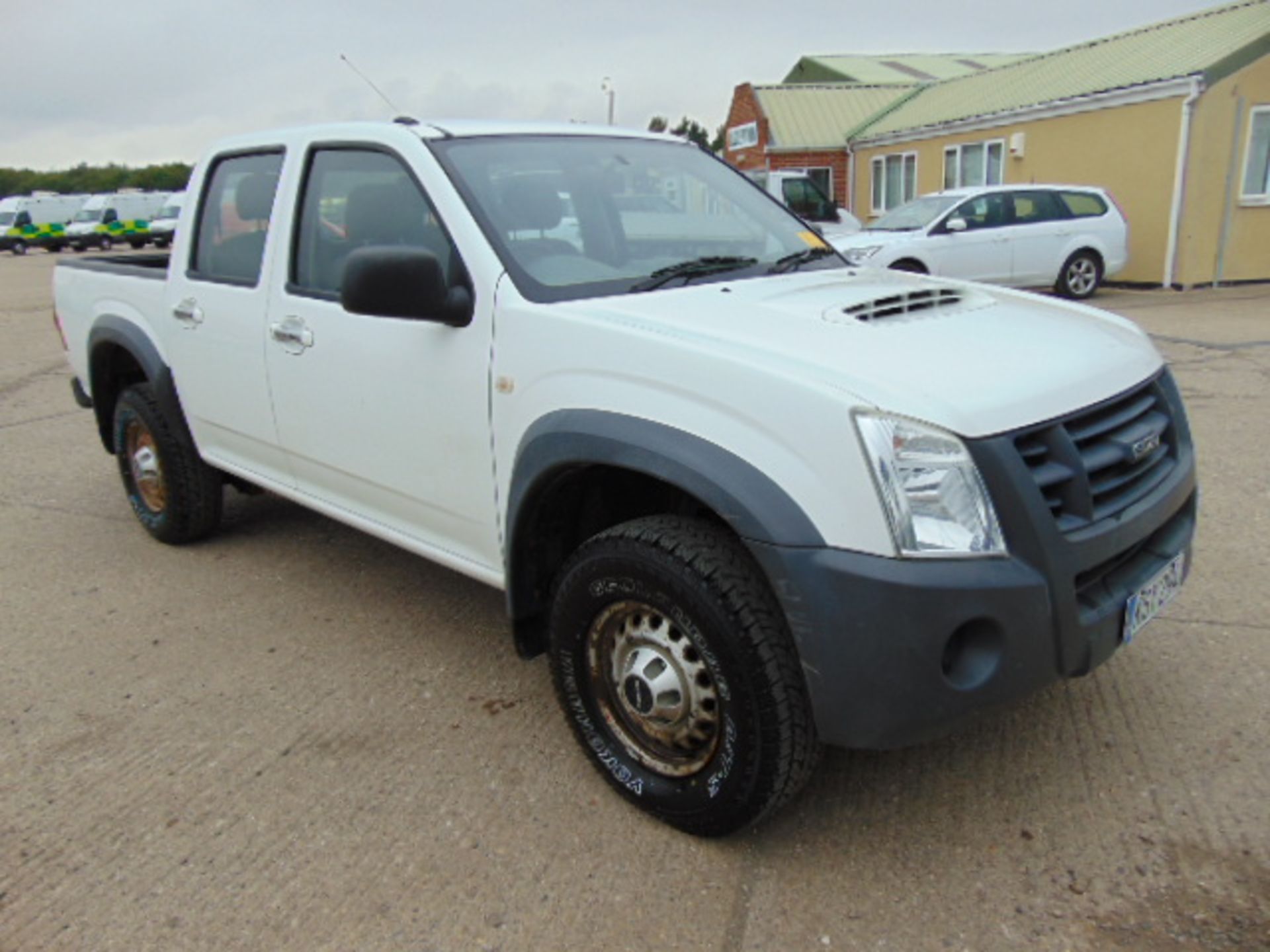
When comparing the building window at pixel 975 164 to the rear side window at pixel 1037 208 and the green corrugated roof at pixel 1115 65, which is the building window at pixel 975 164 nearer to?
the green corrugated roof at pixel 1115 65

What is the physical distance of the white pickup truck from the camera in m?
2.20

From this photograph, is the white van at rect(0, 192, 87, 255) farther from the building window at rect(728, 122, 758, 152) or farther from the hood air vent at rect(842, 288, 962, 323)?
the hood air vent at rect(842, 288, 962, 323)

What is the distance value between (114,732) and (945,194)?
1249 cm

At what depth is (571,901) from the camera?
8.07 ft

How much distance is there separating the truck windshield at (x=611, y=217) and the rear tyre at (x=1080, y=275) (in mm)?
11101

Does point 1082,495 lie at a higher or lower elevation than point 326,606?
higher

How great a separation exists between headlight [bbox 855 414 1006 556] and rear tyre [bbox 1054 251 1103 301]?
12648 mm

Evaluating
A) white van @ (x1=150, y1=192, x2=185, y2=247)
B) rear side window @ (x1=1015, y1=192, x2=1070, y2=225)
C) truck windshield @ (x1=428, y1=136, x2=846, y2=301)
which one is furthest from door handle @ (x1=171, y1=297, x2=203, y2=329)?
white van @ (x1=150, y1=192, x2=185, y2=247)

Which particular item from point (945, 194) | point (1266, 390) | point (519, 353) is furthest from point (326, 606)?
point (945, 194)

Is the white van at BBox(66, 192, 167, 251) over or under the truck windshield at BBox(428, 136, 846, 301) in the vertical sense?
under

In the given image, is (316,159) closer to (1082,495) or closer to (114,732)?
(114,732)

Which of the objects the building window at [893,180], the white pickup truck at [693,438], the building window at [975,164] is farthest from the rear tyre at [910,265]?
the building window at [893,180]

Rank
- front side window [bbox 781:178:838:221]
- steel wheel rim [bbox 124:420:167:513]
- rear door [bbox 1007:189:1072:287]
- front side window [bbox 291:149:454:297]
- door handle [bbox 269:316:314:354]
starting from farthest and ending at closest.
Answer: front side window [bbox 781:178:838:221] → rear door [bbox 1007:189:1072:287] → steel wheel rim [bbox 124:420:167:513] → door handle [bbox 269:316:314:354] → front side window [bbox 291:149:454:297]

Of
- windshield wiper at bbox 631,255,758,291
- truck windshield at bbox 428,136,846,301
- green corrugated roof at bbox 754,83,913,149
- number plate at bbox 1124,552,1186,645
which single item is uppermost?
green corrugated roof at bbox 754,83,913,149
